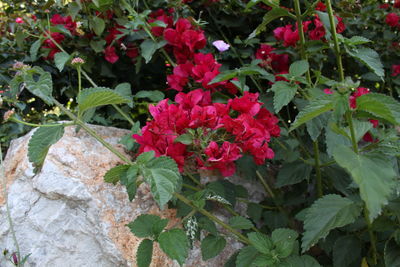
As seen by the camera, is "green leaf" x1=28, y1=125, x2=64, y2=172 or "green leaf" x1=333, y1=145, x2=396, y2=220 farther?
"green leaf" x1=28, y1=125, x2=64, y2=172

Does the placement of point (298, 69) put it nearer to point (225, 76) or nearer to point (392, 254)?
point (225, 76)

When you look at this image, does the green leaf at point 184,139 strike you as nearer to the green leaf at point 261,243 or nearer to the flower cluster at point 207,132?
the flower cluster at point 207,132

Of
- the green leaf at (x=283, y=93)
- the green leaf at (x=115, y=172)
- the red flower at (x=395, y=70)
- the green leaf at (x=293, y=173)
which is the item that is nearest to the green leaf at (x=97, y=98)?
the green leaf at (x=115, y=172)

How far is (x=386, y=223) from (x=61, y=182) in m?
0.93

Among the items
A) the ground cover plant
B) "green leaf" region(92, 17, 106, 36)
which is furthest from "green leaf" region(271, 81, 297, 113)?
"green leaf" region(92, 17, 106, 36)

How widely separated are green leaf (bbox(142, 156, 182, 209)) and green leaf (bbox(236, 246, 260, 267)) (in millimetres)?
318

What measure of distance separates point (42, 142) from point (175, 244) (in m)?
0.40

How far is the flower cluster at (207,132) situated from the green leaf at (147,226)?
0.18m

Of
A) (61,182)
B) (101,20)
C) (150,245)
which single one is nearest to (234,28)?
(101,20)

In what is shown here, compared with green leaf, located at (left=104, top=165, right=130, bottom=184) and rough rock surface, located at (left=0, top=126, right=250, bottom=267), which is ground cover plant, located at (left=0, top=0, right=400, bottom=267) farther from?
rough rock surface, located at (left=0, top=126, right=250, bottom=267)

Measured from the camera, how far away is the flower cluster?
1.10m

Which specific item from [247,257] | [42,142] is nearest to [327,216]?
[247,257]

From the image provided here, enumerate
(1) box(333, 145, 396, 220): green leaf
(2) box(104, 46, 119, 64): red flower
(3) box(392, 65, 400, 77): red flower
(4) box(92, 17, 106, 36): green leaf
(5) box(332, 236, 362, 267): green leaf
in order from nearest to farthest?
(1) box(333, 145, 396, 220): green leaf → (5) box(332, 236, 362, 267): green leaf → (4) box(92, 17, 106, 36): green leaf → (2) box(104, 46, 119, 64): red flower → (3) box(392, 65, 400, 77): red flower

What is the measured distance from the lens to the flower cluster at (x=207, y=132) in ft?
3.62
